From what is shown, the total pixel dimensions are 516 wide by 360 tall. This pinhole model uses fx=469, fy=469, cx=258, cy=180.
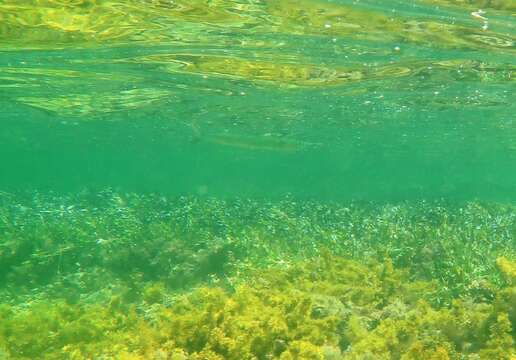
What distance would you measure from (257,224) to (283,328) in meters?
13.1

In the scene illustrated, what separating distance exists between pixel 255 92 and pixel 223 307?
19636 millimetres

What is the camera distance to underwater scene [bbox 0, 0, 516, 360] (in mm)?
6398

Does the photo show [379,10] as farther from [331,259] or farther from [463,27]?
[331,259]

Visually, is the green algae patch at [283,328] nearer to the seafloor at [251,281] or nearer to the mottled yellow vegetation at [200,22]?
the seafloor at [251,281]

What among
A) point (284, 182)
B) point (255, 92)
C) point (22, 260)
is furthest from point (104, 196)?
point (284, 182)

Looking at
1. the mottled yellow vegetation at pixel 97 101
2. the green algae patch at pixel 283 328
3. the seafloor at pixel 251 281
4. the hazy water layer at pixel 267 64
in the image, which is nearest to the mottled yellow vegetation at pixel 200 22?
the hazy water layer at pixel 267 64

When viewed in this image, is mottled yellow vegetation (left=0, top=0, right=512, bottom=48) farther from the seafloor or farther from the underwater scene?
the seafloor

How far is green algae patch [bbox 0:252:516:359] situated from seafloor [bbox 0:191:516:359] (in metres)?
0.02

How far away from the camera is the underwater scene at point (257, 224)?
6398 mm

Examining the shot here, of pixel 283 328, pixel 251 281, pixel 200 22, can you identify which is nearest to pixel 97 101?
pixel 200 22

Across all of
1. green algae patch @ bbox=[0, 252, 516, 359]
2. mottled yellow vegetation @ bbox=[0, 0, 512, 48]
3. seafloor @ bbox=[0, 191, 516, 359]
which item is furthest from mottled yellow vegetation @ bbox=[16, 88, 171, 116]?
green algae patch @ bbox=[0, 252, 516, 359]

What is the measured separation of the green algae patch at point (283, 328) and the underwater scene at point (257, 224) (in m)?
0.03

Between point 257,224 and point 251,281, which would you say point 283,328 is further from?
point 257,224

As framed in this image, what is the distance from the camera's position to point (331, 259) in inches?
417
